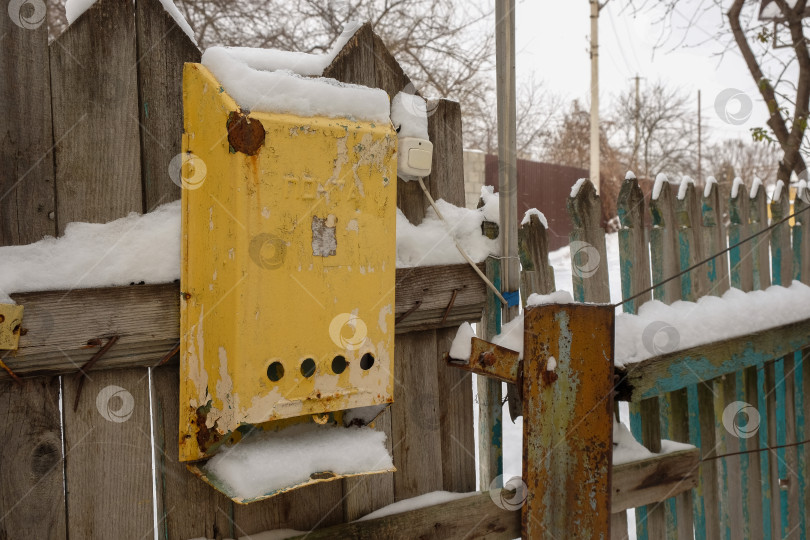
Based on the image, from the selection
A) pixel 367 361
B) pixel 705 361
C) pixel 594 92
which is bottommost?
pixel 705 361

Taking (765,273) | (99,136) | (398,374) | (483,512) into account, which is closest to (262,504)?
(398,374)

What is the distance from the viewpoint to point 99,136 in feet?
3.73

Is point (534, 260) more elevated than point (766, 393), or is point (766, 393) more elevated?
point (534, 260)

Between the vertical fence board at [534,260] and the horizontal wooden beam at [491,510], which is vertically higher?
the vertical fence board at [534,260]

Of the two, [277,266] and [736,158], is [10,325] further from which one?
[736,158]

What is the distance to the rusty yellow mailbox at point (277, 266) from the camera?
105 cm

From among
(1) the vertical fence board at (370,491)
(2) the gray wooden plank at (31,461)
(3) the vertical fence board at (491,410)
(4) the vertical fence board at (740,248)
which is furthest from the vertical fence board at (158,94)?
(4) the vertical fence board at (740,248)

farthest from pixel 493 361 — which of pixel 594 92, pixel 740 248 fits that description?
pixel 594 92

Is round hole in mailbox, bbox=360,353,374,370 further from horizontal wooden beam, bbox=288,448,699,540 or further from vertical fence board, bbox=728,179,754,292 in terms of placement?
vertical fence board, bbox=728,179,754,292

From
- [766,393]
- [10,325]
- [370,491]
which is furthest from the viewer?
[766,393]

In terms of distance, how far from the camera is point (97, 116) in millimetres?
1133

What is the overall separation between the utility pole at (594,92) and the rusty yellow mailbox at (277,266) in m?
13.0

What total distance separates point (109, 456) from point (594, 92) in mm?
14165

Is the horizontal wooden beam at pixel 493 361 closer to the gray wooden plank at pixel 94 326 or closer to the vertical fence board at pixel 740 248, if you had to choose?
the gray wooden plank at pixel 94 326
